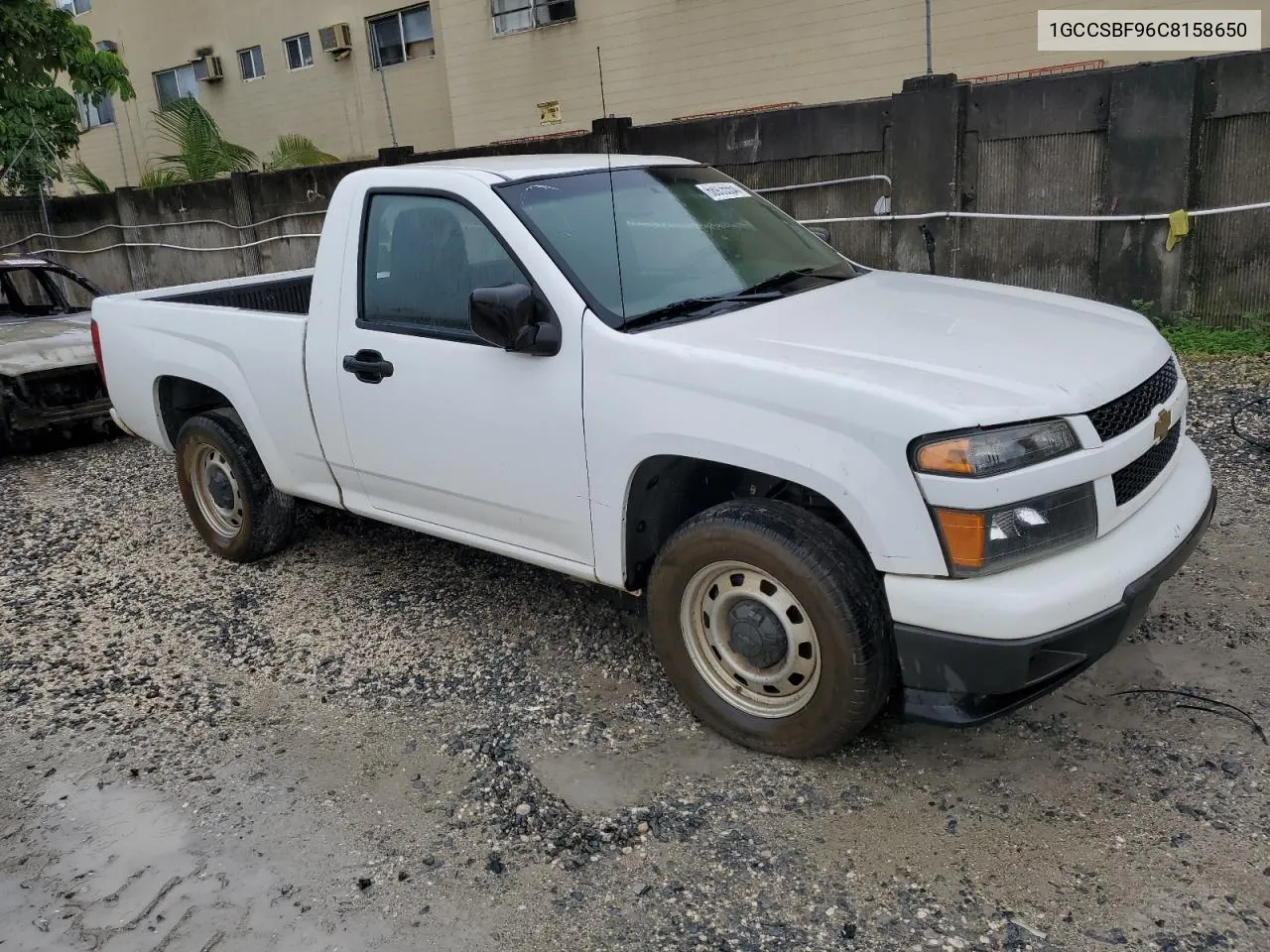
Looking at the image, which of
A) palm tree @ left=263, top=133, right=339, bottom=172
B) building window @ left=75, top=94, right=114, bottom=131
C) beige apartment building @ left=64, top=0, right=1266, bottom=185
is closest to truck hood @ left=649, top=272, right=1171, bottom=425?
beige apartment building @ left=64, top=0, right=1266, bottom=185

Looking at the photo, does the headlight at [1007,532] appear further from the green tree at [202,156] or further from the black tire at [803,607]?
the green tree at [202,156]

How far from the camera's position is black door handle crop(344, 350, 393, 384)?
13.5ft

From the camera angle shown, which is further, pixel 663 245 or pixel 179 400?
pixel 179 400

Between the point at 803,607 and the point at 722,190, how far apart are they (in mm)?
2174

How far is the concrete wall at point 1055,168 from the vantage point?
287 inches

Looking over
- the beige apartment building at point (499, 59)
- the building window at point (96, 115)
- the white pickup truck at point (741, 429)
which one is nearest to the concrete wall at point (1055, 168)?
the white pickup truck at point (741, 429)

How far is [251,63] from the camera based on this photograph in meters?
21.7

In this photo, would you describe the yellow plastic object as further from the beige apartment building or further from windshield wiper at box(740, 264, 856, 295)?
the beige apartment building

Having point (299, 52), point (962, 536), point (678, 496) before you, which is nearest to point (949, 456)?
point (962, 536)

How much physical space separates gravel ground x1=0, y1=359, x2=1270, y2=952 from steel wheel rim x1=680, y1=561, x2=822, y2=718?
0.74 feet

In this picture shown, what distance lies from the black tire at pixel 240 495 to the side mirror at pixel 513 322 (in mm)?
2220

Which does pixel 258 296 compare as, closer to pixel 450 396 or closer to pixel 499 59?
pixel 450 396

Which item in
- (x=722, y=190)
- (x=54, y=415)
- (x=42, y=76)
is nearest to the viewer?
(x=722, y=190)

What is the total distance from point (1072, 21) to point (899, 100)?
4678 millimetres
